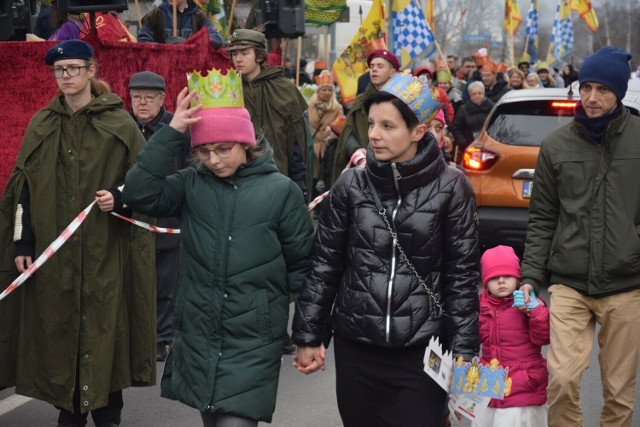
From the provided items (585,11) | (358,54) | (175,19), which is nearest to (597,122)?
(175,19)

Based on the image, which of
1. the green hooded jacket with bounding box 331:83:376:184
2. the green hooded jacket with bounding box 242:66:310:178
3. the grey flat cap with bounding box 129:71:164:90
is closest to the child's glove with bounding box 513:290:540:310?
the green hooded jacket with bounding box 242:66:310:178

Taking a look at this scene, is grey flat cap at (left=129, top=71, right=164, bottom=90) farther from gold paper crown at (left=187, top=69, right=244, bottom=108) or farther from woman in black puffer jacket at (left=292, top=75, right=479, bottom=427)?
woman in black puffer jacket at (left=292, top=75, right=479, bottom=427)

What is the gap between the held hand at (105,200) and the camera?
19.2 feet

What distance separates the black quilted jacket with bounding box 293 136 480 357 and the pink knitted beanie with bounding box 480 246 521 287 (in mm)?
1146

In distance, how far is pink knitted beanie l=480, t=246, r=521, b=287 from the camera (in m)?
5.70

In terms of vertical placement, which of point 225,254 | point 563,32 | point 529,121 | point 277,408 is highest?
point 225,254

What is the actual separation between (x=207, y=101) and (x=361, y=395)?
1.31 meters

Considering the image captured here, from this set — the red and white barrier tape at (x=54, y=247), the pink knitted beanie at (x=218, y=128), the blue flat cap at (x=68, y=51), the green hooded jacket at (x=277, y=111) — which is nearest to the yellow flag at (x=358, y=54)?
the green hooded jacket at (x=277, y=111)

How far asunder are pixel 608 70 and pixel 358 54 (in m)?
11.2

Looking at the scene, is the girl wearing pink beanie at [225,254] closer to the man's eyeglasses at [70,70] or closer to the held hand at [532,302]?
the held hand at [532,302]

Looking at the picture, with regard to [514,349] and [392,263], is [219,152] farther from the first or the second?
[514,349]

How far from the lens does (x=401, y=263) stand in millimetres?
4449

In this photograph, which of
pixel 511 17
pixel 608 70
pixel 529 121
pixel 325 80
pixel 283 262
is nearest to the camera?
pixel 283 262

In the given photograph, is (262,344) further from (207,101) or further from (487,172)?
(487,172)
